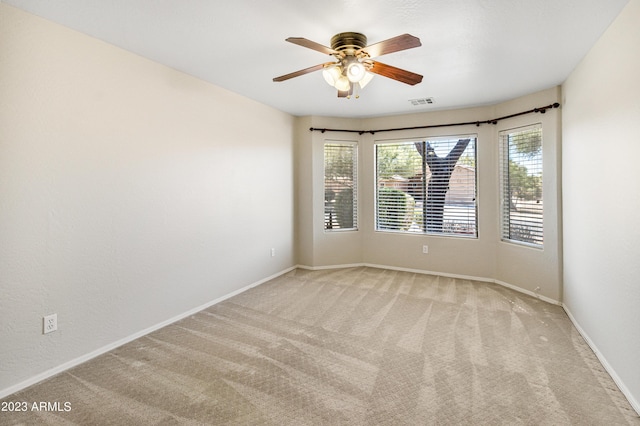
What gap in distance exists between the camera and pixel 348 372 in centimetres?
220

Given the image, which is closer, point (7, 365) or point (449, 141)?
point (7, 365)

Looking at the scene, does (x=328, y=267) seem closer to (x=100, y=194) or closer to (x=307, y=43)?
(x=100, y=194)

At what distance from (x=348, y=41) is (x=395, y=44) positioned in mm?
484

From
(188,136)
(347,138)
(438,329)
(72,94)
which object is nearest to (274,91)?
(188,136)

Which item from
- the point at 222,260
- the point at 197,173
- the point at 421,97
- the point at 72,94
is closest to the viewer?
the point at 72,94

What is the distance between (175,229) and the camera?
307cm

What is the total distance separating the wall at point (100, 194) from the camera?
2004 millimetres

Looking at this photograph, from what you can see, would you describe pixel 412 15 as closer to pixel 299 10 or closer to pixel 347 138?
pixel 299 10

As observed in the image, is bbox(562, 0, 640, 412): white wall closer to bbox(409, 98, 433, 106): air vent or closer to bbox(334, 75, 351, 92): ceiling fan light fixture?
bbox(409, 98, 433, 106): air vent

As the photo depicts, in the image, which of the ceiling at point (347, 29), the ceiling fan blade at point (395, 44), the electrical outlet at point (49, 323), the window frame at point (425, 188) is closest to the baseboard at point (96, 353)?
the electrical outlet at point (49, 323)

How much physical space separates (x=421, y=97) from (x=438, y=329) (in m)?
2.78

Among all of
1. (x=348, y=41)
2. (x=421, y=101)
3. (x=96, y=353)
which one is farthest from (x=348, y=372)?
(x=421, y=101)

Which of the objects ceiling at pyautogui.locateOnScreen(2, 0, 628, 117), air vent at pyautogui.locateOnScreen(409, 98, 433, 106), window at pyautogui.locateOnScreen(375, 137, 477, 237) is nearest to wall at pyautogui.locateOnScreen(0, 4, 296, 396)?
ceiling at pyautogui.locateOnScreen(2, 0, 628, 117)

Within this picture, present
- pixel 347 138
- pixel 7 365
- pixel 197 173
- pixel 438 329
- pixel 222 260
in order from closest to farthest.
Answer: pixel 7 365 → pixel 438 329 → pixel 197 173 → pixel 222 260 → pixel 347 138
